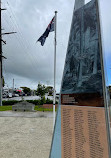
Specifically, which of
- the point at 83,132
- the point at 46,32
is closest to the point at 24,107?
the point at 46,32

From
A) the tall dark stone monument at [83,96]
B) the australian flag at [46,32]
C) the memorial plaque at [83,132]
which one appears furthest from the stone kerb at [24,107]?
the memorial plaque at [83,132]

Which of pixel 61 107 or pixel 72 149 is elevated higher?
pixel 61 107

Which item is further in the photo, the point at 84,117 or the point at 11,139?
the point at 11,139

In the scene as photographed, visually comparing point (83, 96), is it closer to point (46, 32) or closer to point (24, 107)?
point (46, 32)

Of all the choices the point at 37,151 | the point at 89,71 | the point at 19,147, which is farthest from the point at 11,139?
the point at 89,71

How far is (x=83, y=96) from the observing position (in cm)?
260

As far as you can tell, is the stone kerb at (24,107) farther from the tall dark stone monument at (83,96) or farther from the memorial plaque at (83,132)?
the memorial plaque at (83,132)

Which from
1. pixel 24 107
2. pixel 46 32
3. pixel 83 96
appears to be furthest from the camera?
pixel 24 107

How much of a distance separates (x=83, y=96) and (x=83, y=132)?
2.10ft

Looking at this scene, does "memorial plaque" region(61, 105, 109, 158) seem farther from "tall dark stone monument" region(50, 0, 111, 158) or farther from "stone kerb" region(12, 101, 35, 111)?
"stone kerb" region(12, 101, 35, 111)

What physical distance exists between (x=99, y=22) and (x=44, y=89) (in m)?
20.2

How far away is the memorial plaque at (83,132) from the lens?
7.54ft

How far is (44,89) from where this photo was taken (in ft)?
73.6

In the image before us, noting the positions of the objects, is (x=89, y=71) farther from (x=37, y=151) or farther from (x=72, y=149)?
(x=37, y=151)
